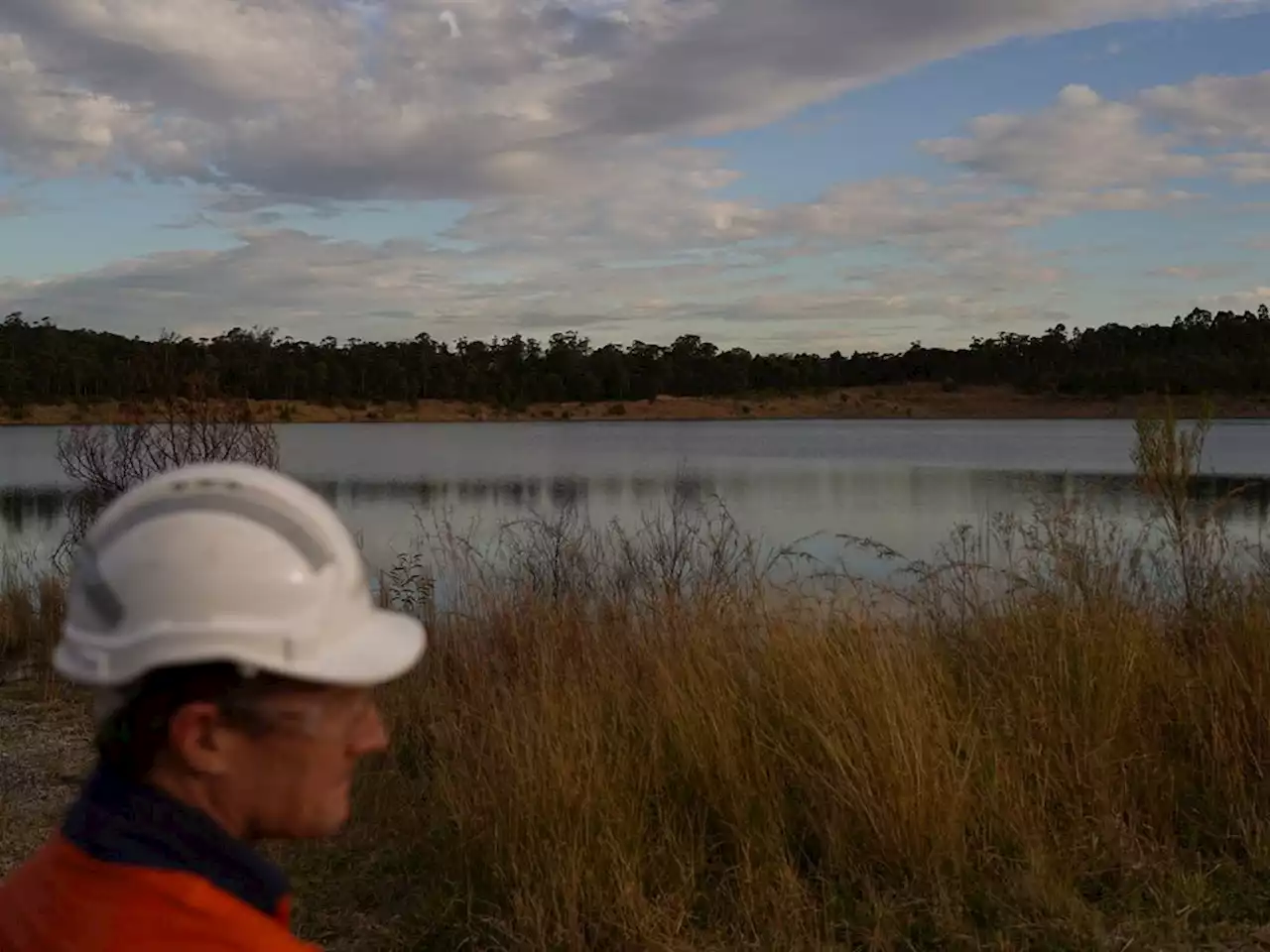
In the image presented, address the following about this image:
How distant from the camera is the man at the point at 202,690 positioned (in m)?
1.45

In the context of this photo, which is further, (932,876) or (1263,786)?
(1263,786)

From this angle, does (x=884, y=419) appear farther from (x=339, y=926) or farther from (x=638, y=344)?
(x=339, y=926)

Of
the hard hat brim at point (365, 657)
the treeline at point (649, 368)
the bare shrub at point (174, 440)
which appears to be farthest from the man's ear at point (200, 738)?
the treeline at point (649, 368)

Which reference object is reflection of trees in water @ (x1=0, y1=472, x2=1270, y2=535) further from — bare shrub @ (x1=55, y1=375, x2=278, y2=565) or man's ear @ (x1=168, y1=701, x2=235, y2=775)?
man's ear @ (x1=168, y1=701, x2=235, y2=775)

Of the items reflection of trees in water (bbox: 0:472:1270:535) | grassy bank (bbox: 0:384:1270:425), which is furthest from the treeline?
reflection of trees in water (bbox: 0:472:1270:535)

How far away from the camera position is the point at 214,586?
1.52 m

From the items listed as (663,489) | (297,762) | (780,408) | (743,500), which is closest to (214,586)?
(297,762)

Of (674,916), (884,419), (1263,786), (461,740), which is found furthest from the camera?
(884,419)

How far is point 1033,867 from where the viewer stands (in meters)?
4.63

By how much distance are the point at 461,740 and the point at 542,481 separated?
24443 millimetres

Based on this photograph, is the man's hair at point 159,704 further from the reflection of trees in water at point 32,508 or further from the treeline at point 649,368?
the treeline at point 649,368

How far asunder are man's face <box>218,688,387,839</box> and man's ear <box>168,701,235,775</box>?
0.01 metres

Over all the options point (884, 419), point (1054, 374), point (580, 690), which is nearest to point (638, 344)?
point (884, 419)

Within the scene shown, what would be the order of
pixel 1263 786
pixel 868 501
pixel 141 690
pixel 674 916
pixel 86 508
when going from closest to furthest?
pixel 141 690
pixel 674 916
pixel 1263 786
pixel 86 508
pixel 868 501
